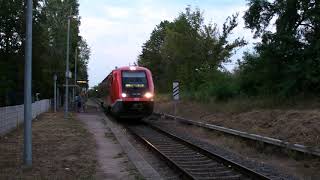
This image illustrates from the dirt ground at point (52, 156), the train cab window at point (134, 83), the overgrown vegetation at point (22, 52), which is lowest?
the dirt ground at point (52, 156)

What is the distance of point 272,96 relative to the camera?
31344mm

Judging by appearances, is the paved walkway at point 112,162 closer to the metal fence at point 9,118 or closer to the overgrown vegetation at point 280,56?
the metal fence at point 9,118

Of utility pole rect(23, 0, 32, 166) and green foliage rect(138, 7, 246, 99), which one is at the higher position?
green foliage rect(138, 7, 246, 99)

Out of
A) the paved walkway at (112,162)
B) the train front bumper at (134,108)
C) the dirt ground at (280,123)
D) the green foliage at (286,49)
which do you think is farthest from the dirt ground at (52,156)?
the green foliage at (286,49)

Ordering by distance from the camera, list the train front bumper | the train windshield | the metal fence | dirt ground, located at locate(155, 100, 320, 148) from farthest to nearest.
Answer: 1. the train windshield
2. the train front bumper
3. the metal fence
4. dirt ground, located at locate(155, 100, 320, 148)

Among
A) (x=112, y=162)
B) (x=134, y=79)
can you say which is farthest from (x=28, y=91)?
(x=134, y=79)

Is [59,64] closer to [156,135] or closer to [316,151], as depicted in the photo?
[156,135]

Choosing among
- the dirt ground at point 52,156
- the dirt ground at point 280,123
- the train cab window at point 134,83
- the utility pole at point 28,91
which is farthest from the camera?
the train cab window at point 134,83

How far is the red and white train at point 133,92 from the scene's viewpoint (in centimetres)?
3219

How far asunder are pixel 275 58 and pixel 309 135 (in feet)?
48.6

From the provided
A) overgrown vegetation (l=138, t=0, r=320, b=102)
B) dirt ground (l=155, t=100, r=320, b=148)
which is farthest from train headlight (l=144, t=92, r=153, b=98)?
overgrown vegetation (l=138, t=0, r=320, b=102)

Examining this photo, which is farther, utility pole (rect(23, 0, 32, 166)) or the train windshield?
the train windshield

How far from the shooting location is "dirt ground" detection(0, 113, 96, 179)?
1242 centimetres

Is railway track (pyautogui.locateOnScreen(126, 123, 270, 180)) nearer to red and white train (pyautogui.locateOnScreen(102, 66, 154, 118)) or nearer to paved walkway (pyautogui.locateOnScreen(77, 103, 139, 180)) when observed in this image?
paved walkway (pyautogui.locateOnScreen(77, 103, 139, 180))
